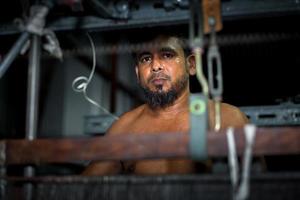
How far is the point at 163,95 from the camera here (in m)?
1.45

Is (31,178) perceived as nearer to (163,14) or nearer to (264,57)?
(163,14)

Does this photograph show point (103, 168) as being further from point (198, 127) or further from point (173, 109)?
point (198, 127)

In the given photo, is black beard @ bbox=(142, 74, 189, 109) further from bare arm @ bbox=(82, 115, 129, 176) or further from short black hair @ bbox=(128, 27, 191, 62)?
bare arm @ bbox=(82, 115, 129, 176)

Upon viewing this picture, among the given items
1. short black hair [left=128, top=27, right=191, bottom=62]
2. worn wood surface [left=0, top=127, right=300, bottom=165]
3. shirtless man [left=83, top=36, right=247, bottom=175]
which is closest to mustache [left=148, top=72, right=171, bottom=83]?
shirtless man [left=83, top=36, right=247, bottom=175]

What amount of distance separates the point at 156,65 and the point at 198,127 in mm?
823

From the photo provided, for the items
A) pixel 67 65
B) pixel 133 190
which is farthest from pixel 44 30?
pixel 67 65

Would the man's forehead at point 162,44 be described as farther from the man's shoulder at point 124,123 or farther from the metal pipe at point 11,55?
the metal pipe at point 11,55

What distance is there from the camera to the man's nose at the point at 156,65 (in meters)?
1.45

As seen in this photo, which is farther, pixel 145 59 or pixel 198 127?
pixel 145 59

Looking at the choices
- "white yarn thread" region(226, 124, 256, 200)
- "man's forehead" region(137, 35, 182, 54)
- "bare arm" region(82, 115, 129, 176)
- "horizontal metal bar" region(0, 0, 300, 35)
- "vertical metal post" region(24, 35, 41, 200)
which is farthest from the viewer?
"man's forehead" region(137, 35, 182, 54)

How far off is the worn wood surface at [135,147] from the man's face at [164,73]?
766 millimetres

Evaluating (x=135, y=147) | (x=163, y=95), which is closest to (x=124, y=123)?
(x=163, y=95)

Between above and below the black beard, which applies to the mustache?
above

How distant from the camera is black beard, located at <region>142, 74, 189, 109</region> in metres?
1.45
